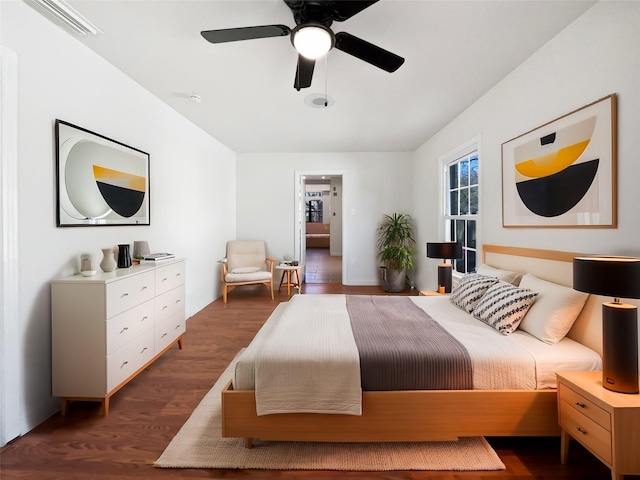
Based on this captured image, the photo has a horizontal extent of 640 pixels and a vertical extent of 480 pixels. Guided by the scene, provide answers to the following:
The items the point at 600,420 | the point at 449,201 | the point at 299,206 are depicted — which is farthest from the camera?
the point at 299,206

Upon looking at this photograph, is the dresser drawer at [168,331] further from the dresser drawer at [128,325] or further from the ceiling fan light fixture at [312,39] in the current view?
the ceiling fan light fixture at [312,39]

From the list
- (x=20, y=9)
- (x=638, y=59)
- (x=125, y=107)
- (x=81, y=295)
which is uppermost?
A: (x=20, y=9)

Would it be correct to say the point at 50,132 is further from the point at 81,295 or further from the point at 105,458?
the point at 105,458

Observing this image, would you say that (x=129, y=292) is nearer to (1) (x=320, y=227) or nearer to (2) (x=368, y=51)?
(2) (x=368, y=51)

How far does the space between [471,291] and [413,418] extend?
1299 millimetres

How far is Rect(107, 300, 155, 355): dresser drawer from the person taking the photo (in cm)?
199

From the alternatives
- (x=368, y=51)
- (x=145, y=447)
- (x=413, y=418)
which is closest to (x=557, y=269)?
(x=413, y=418)

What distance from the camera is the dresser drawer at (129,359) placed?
6.57 ft

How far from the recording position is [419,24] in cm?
203

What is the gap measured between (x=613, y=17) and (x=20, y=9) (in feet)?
11.4

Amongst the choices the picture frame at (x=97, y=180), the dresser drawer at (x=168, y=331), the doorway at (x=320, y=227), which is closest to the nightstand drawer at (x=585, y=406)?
the dresser drawer at (x=168, y=331)

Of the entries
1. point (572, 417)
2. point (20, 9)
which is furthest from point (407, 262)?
point (20, 9)

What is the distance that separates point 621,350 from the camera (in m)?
1.42

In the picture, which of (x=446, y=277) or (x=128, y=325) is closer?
(x=128, y=325)
